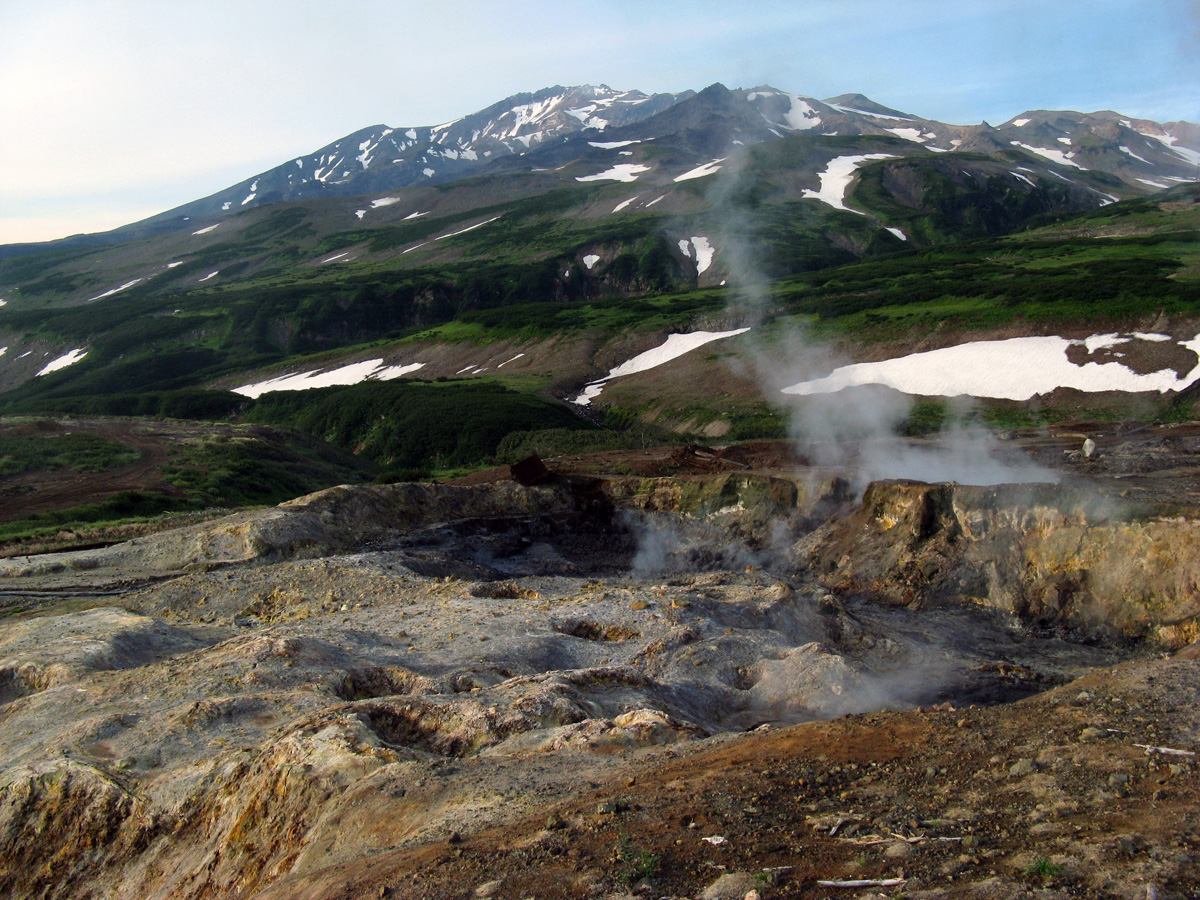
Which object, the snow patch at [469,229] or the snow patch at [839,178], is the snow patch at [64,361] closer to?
the snow patch at [469,229]

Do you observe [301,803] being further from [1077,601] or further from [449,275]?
[449,275]

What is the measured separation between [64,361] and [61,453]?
81.6 meters

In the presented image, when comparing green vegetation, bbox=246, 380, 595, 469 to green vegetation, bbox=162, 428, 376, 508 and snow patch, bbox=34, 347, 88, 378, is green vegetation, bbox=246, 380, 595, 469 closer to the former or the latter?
green vegetation, bbox=162, 428, 376, 508

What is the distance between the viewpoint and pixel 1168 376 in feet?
142

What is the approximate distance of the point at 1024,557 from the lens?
70.9 ft

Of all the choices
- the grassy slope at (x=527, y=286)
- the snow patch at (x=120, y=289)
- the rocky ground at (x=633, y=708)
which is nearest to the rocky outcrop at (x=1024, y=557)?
the rocky ground at (x=633, y=708)

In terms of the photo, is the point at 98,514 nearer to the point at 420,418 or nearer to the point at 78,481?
the point at 78,481

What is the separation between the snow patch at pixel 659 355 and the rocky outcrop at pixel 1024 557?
41.3 metres

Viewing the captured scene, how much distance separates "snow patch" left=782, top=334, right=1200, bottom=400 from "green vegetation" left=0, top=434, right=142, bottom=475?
3902 centimetres

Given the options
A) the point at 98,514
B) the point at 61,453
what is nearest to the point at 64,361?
the point at 61,453

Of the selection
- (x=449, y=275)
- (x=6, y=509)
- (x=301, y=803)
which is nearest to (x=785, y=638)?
(x=301, y=803)

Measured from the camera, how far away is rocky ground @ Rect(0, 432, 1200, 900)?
24.3ft

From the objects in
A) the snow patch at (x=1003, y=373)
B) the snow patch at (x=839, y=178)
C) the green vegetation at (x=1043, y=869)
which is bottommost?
the snow patch at (x=1003, y=373)

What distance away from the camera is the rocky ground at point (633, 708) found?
741 cm
